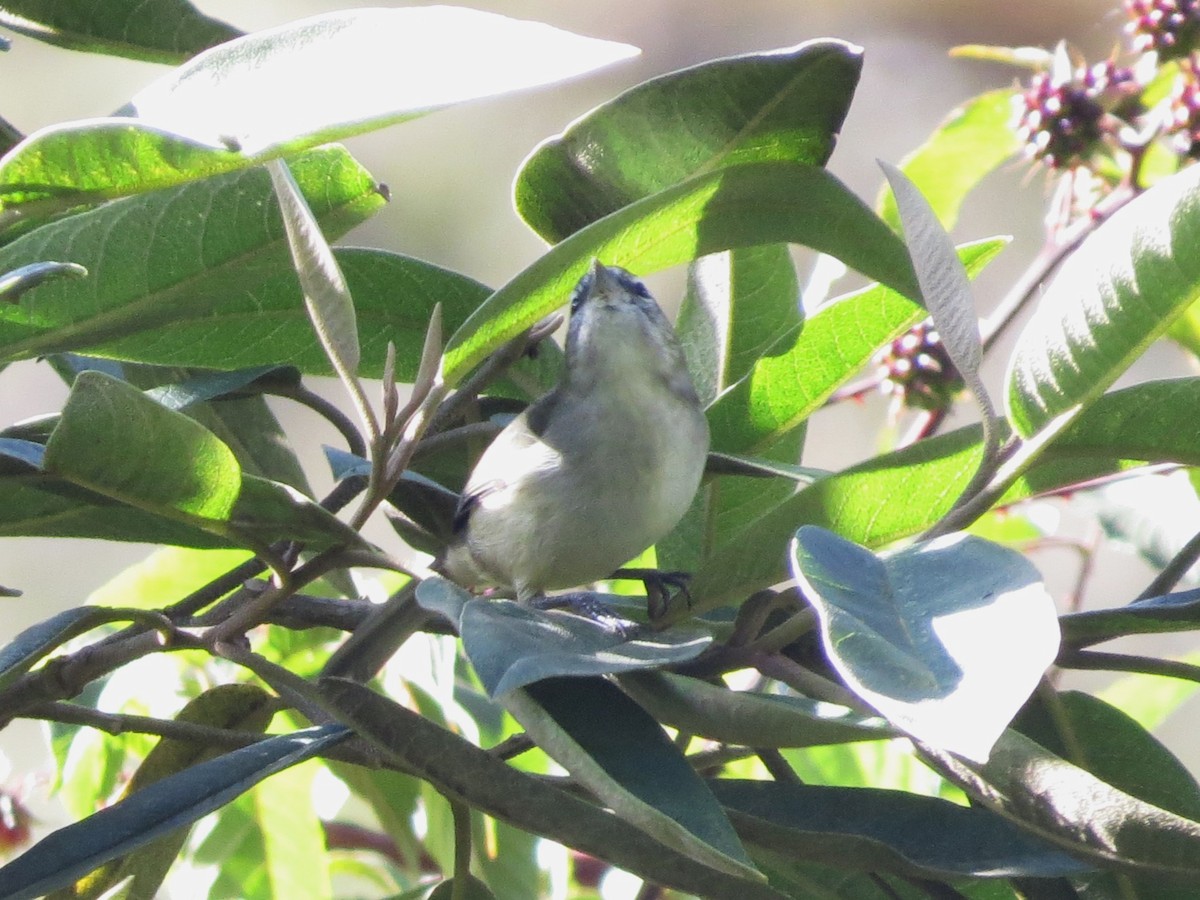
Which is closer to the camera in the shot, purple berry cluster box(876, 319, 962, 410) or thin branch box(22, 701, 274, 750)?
thin branch box(22, 701, 274, 750)

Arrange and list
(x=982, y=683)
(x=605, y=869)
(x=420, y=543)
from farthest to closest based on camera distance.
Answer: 1. (x=605, y=869)
2. (x=420, y=543)
3. (x=982, y=683)

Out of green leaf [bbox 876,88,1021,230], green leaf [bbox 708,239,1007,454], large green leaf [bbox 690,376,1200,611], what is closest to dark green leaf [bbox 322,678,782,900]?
large green leaf [bbox 690,376,1200,611]

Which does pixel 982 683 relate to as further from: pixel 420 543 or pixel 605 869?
pixel 605 869

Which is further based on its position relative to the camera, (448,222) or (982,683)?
(448,222)

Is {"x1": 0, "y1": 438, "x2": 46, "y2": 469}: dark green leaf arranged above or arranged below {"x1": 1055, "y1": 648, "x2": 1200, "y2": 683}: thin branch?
above

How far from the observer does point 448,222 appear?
6.33 metres

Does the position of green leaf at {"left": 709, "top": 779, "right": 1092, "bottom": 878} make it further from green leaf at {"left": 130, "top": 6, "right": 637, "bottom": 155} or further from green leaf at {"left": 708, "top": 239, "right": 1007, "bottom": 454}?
green leaf at {"left": 130, "top": 6, "right": 637, "bottom": 155}

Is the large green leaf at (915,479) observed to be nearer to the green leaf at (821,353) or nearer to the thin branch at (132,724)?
the green leaf at (821,353)

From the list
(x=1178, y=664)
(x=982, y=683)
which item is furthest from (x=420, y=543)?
(x=982, y=683)

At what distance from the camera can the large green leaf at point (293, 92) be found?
1125 millimetres

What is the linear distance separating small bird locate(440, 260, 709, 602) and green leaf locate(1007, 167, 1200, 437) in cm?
78

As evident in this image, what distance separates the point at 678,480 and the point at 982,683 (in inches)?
42.5

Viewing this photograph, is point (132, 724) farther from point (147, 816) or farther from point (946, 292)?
point (946, 292)

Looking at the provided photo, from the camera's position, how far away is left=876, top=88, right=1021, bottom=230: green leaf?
2783 mm
